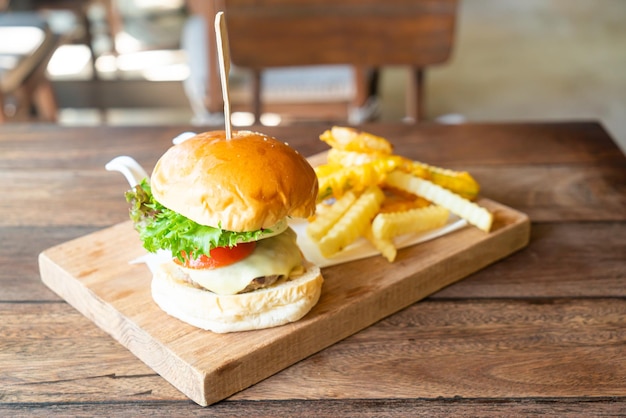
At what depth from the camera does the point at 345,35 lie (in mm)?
2982

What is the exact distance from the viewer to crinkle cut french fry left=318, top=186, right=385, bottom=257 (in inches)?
58.1

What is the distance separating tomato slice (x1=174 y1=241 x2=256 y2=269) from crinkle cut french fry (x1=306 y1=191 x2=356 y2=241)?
0.24 metres

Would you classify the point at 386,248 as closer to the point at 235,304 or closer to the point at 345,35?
the point at 235,304

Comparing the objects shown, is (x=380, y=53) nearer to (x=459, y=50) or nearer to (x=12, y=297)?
(x=12, y=297)

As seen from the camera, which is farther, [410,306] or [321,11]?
[321,11]

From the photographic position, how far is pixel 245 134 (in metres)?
1.35

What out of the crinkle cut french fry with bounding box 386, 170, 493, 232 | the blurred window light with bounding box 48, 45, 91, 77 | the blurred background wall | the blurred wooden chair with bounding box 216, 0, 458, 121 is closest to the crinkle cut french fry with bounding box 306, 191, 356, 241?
the crinkle cut french fry with bounding box 386, 170, 493, 232

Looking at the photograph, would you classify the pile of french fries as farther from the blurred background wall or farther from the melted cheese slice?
the blurred background wall

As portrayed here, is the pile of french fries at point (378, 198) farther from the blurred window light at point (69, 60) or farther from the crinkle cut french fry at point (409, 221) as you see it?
the blurred window light at point (69, 60)

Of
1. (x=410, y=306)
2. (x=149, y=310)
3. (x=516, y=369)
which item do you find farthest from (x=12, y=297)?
(x=516, y=369)

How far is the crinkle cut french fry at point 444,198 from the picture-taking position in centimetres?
162

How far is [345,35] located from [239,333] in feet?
6.25

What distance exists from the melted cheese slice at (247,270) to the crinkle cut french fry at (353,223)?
149 millimetres

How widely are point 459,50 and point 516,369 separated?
5804 mm
